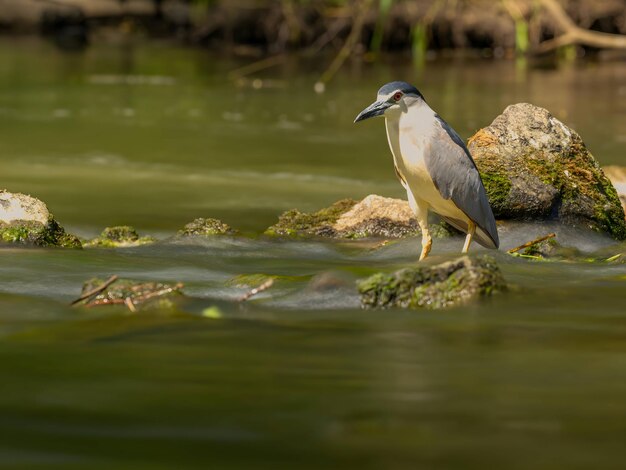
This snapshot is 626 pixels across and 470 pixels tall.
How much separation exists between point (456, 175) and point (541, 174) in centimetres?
98

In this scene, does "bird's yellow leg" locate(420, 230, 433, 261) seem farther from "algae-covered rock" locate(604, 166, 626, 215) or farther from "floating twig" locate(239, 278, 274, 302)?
"algae-covered rock" locate(604, 166, 626, 215)

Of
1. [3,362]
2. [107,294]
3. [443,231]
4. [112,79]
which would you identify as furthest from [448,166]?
[112,79]

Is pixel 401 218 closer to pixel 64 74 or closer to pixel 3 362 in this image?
pixel 3 362

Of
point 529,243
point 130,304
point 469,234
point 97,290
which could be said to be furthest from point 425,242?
point 97,290

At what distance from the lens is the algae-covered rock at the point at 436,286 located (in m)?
5.36

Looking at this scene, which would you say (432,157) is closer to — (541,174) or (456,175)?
(456,175)

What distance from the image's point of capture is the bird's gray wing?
21.2ft

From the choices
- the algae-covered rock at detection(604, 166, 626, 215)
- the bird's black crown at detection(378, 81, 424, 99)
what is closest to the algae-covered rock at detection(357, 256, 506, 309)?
the bird's black crown at detection(378, 81, 424, 99)

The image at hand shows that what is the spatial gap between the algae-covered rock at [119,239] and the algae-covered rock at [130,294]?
1.70 meters

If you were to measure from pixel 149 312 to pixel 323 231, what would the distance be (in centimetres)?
253

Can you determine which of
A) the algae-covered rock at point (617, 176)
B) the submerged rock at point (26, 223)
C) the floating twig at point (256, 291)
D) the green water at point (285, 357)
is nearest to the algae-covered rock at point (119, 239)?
the green water at point (285, 357)

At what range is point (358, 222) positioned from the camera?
25.6 ft

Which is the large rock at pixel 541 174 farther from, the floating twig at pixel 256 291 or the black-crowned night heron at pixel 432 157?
the floating twig at pixel 256 291

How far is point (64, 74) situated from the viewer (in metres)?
17.8
